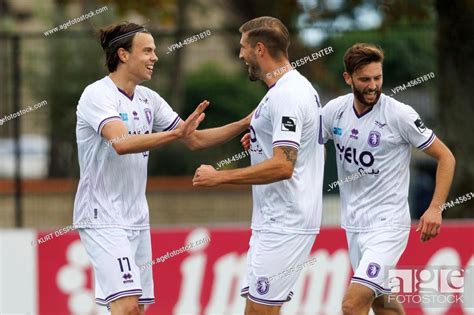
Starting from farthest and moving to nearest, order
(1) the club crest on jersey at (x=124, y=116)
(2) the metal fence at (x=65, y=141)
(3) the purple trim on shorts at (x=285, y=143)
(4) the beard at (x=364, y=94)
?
(2) the metal fence at (x=65, y=141)
(4) the beard at (x=364, y=94)
(1) the club crest on jersey at (x=124, y=116)
(3) the purple trim on shorts at (x=285, y=143)

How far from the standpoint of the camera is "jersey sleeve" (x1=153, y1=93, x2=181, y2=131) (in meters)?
7.97

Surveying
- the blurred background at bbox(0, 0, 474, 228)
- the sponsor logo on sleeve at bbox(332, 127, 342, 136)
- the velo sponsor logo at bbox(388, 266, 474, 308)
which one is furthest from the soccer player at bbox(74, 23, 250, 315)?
the blurred background at bbox(0, 0, 474, 228)

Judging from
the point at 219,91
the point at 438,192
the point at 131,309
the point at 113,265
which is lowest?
the point at 131,309

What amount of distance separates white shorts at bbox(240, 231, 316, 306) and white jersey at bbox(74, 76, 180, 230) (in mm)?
825

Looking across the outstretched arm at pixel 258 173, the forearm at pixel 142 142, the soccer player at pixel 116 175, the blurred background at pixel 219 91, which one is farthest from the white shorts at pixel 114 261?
the blurred background at pixel 219 91

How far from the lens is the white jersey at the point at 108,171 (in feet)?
24.5

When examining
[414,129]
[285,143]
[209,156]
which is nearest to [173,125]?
[285,143]

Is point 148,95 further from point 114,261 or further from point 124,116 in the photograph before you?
point 114,261

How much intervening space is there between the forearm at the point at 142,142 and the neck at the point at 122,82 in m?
0.51

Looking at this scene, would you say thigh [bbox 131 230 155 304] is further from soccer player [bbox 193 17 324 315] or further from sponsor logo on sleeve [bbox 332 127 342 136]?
sponsor logo on sleeve [bbox 332 127 342 136]

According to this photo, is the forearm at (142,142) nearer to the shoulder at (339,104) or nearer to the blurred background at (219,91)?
the shoulder at (339,104)

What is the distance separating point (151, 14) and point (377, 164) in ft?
36.8

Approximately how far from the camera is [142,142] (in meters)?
7.16

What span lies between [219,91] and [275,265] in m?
11.5
